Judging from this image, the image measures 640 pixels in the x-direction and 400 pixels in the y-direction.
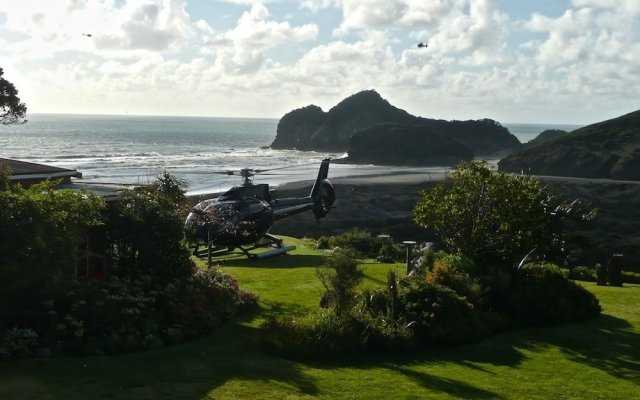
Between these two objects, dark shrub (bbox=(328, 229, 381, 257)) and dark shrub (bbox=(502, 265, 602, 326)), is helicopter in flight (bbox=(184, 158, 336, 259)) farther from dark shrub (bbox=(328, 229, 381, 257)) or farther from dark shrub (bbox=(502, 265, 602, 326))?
dark shrub (bbox=(502, 265, 602, 326))

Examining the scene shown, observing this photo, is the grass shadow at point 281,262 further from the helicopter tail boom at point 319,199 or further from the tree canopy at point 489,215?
the tree canopy at point 489,215

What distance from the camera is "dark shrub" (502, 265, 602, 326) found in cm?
1945

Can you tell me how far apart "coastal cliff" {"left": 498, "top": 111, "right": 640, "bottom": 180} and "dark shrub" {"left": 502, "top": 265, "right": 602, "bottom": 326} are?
269ft

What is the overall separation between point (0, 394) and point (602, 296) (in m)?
19.1

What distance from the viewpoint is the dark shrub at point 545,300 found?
766 inches

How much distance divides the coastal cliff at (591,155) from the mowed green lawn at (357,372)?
283 feet

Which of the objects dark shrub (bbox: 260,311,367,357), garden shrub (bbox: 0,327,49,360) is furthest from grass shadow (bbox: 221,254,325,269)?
garden shrub (bbox: 0,327,49,360)

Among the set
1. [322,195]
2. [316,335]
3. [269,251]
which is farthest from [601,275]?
[322,195]

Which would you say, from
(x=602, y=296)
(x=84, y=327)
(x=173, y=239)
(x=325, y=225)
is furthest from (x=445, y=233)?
(x=325, y=225)

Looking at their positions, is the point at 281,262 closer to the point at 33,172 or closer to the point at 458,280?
the point at 33,172

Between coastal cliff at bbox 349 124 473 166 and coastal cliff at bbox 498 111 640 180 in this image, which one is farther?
coastal cliff at bbox 349 124 473 166

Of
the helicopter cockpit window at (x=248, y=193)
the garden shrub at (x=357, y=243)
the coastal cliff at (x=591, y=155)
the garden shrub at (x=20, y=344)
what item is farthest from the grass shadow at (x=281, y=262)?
the coastal cliff at (x=591, y=155)

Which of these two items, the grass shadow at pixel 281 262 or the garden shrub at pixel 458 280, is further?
the grass shadow at pixel 281 262

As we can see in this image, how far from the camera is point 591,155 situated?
360 ft
